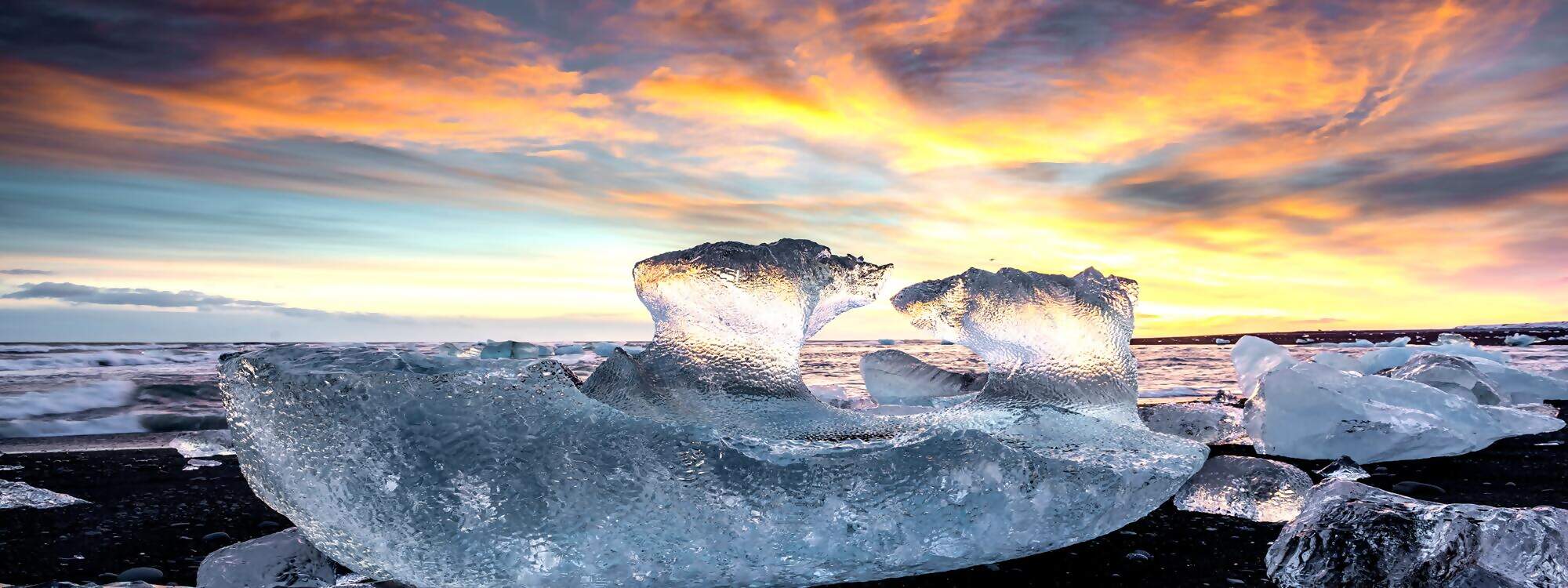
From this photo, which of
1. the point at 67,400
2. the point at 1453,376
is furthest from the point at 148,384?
the point at 1453,376

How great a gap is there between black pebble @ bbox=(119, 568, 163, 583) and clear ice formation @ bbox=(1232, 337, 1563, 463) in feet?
15.0

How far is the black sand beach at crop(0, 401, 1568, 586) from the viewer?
2.20 metres

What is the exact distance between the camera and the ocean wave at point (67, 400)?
7480 millimetres

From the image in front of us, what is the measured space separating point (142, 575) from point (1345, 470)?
4260mm

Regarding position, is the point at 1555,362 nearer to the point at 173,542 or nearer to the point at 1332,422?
the point at 1332,422

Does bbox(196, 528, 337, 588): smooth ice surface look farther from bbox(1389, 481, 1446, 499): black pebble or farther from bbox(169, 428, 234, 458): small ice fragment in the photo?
bbox(1389, 481, 1446, 499): black pebble

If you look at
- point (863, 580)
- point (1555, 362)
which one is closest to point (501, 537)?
point (863, 580)

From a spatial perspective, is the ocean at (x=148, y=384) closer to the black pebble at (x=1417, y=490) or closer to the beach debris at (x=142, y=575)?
the beach debris at (x=142, y=575)

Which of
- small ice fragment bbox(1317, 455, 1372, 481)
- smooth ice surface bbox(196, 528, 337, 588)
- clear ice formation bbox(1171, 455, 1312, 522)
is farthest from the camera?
small ice fragment bbox(1317, 455, 1372, 481)

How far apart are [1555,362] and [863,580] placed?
15783 millimetres

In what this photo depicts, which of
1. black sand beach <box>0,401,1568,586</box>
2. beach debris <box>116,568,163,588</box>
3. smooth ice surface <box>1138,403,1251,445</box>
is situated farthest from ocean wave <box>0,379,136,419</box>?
smooth ice surface <box>1138,403,1251,445</box>

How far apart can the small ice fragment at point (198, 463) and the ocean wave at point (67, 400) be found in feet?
13.9

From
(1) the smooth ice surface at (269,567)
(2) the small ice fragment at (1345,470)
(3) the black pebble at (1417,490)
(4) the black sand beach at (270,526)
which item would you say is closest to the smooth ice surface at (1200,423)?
(4) the black sand beach at (270,526)

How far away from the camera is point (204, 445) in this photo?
474cm
